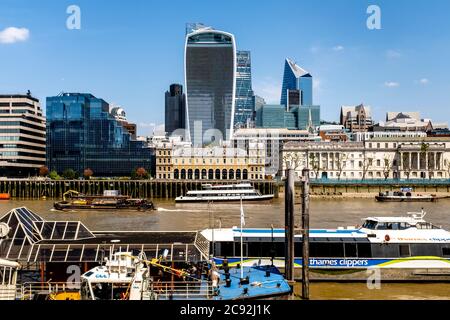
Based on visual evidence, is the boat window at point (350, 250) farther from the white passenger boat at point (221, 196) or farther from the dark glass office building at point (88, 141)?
the dark glass office building at point (88, 141)

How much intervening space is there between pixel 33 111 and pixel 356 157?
90.0 m

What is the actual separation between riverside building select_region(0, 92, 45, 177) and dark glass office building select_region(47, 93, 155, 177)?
19.6 ft

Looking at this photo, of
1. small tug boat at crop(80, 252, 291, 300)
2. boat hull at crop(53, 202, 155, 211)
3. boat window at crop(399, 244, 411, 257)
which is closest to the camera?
small tug boat at crop(80, 252, 291, 300)

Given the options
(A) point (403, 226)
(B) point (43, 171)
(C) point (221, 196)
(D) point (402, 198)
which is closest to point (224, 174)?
(C) point (221, 196)

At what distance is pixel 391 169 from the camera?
142 meters

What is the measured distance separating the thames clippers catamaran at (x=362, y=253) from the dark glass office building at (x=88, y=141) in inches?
5379

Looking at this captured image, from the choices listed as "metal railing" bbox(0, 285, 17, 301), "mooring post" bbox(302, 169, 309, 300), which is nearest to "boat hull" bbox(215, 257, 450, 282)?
"mooring post" bbox(302, 169, 309, 300)

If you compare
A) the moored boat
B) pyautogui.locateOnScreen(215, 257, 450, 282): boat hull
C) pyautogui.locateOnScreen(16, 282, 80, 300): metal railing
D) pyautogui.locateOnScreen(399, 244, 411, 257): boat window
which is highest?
pyautogui.locateOnScreen(16, 282, 80, 300): metal railing

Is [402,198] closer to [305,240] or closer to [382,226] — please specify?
[382,226]

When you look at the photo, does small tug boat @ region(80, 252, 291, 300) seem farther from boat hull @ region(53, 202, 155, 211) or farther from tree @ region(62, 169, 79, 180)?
tree @ region(62, 169, 79, 180)

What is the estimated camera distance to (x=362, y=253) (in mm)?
25938

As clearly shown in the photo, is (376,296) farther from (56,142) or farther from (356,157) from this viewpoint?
(56,142)

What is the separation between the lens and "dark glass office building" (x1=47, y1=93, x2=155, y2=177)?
509 ft
